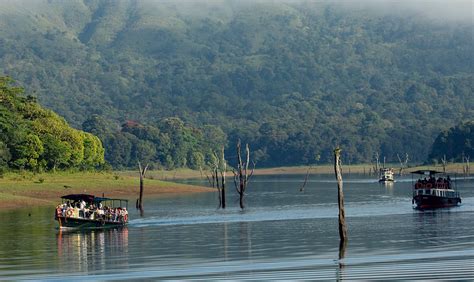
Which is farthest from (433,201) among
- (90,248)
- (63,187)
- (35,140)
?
(35,140)

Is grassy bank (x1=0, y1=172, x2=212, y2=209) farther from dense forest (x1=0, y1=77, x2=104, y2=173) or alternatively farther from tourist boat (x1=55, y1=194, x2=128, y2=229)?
tourist boat (x1=55, y1=194, x2=128, y2=229)

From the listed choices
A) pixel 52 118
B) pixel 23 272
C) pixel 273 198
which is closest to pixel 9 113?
pixel 52 118

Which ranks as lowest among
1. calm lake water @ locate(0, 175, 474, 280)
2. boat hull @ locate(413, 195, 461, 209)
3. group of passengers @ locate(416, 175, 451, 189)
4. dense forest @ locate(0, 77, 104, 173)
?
calm lake water @ locate(0, 175, 474, 280)

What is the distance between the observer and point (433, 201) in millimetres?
113750

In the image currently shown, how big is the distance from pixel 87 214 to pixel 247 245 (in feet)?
76.5

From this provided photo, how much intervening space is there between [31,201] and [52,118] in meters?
46.8

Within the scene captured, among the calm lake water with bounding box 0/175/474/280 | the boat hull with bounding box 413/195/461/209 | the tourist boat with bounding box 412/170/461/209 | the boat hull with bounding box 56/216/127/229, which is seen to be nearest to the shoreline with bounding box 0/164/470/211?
the calm lake water with bounding box 0/175/474/280

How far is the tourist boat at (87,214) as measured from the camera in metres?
88.4

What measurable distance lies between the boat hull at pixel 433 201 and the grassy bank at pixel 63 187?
3969 cm

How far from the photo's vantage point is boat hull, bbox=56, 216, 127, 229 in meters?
88.1

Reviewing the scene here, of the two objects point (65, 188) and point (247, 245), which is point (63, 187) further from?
point (247, 245)

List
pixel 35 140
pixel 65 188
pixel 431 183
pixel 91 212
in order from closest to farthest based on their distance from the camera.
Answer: pixel 91 212 → pixel 431 183 → pixel 65 188 → pixel 35 140

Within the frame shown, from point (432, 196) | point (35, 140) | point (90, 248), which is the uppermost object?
point (35, 140)

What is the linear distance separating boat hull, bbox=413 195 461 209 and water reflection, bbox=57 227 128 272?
3528cm
